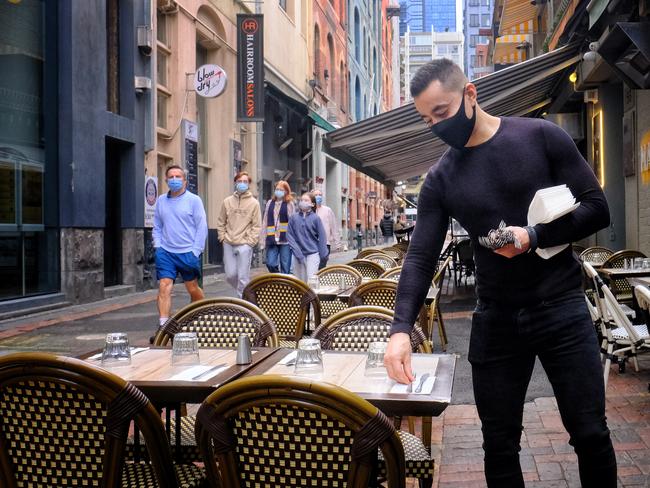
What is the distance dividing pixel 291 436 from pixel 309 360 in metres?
0.93

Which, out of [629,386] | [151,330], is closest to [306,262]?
[151,330]

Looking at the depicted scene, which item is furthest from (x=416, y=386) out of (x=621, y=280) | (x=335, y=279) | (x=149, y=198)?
(x=149, y=198)

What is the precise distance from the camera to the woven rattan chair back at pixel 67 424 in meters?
2.26

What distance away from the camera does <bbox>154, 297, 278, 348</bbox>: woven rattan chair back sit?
4.25 meters

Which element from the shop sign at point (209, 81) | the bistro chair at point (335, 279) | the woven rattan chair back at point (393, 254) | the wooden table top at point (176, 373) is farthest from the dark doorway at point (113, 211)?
the wooden table top at point (176, 373)

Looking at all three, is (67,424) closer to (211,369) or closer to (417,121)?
(211,369)

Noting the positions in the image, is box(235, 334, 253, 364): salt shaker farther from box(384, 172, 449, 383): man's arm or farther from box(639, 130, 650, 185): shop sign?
box(639, 130, 650, 185): shop sign

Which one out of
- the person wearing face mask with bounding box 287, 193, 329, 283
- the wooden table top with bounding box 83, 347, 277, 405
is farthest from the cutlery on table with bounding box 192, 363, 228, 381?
the person wearing face mask with bounding box 287, 193, 329, 283

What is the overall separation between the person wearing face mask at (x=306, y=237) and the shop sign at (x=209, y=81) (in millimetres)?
6500

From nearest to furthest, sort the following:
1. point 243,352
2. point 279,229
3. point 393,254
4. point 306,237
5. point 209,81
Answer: point 243,352 < point 306,237 < point 279,229 < point 393,254 < point 209,81

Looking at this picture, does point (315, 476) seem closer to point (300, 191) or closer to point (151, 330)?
point (151, 330)

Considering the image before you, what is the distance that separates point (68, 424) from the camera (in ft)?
7.69

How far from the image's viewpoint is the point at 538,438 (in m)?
4.62

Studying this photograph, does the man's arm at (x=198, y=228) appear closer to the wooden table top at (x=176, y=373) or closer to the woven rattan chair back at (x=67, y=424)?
the wooden table top at (x=176, y=373)
